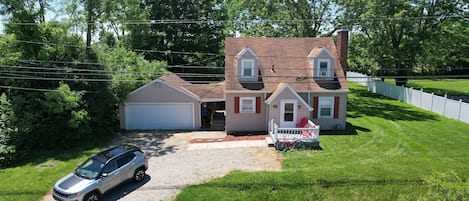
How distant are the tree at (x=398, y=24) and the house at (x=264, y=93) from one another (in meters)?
11.3

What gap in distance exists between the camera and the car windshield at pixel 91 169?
1082 cm

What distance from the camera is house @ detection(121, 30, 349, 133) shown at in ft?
61.8

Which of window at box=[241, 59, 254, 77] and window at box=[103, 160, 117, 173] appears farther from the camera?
window at box=[241, 59, 254, 77]

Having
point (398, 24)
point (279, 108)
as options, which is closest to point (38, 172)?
point (279, 108)

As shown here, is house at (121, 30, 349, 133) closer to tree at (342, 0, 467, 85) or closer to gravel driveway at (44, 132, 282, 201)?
gravel driveway at (44, 132, 282, 201)

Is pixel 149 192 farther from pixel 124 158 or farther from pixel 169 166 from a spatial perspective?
pixel 169 166

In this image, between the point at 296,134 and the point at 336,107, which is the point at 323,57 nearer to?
the point at 336,107

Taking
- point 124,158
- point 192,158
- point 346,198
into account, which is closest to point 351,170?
point 346,198

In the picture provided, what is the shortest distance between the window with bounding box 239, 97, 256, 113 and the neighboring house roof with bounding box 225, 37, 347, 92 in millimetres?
696

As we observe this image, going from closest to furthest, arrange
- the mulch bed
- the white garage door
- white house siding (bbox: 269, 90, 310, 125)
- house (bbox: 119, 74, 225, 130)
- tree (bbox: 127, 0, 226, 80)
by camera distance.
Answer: the mulch bed → white house siding (bbox: 269, 90, 310, 125) → house (bbox: 119, 74, 225, 130) → the white garage door → tree (bbox: 127, 0, 226, 80)

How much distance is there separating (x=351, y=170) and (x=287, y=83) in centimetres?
791

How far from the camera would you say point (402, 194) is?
10922 millimetres

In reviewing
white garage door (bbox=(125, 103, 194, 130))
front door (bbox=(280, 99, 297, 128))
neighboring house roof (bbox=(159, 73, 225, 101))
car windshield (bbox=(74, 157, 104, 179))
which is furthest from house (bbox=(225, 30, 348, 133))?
car windshield (bbox=(74, 157, 104, 179))

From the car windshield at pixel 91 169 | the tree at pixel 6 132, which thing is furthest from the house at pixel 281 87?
the tree at pixel 6 132
